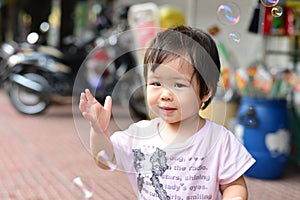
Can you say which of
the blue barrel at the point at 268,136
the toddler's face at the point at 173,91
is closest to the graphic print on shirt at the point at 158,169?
the toddler's face at the point at 173,91

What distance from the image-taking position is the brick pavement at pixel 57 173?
289 cm

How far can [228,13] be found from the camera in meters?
1.94

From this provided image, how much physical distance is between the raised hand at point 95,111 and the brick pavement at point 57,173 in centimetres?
15

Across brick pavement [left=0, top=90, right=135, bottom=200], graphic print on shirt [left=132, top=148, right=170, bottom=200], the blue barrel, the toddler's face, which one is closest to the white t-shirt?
graphic print on shirt [left=132, top=148, right=170, bottom=200]

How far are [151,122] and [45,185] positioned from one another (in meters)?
1.78

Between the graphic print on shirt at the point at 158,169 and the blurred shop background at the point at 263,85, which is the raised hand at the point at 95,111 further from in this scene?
the blurred shop background at the point at 263,85

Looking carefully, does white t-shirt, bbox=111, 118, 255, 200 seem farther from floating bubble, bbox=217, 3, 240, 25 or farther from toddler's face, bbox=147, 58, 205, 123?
floating bubble, bbox=217, 3, 240, 25

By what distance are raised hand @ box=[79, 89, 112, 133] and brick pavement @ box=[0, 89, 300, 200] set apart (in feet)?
0.48

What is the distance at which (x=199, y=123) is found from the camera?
149 centimetres

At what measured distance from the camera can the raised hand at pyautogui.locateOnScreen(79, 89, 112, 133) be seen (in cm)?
141

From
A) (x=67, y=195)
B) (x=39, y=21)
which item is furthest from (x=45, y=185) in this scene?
(x=39, y=21)

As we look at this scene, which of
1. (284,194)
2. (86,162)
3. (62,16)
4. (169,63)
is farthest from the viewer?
(62,16)

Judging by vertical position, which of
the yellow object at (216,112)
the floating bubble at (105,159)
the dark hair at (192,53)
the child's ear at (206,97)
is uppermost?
the dark hair at (192,53)

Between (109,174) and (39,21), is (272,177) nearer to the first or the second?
(109,174)
